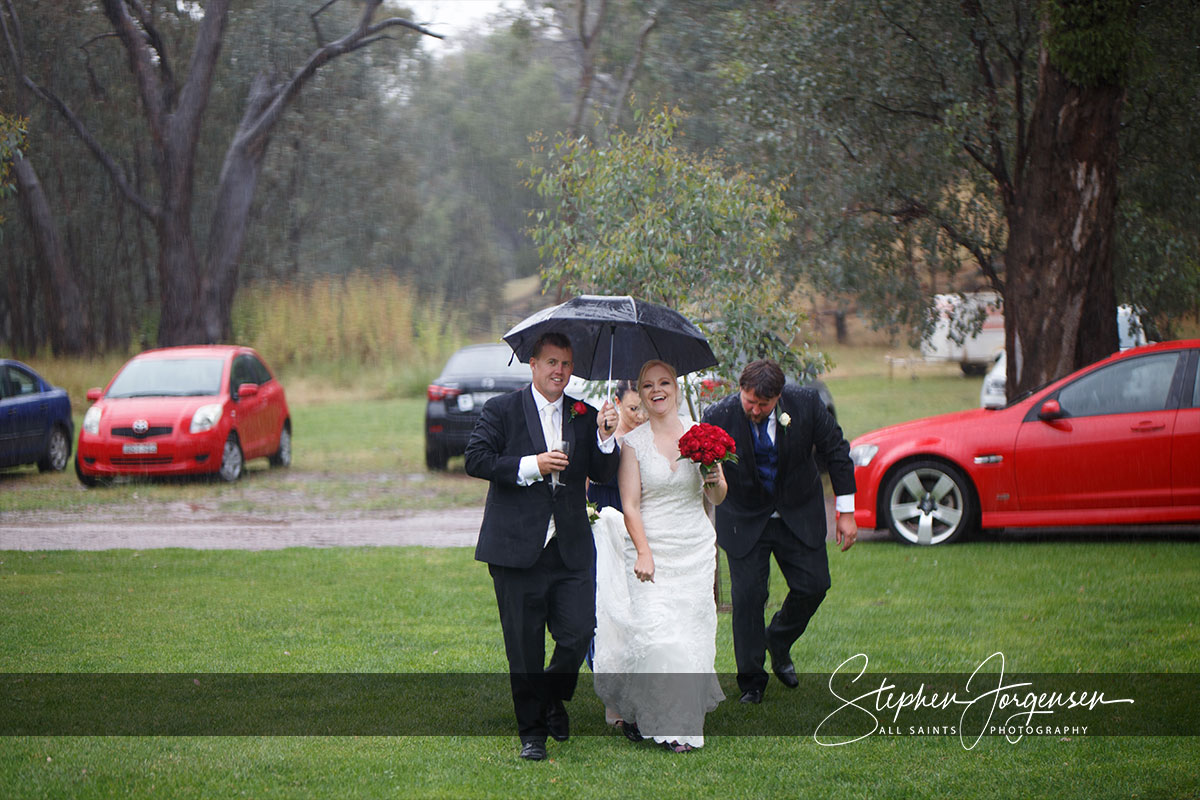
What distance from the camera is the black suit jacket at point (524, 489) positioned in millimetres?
5371

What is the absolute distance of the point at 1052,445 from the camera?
10531 mm

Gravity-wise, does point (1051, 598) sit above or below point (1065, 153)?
below

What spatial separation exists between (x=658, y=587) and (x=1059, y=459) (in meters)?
6.02

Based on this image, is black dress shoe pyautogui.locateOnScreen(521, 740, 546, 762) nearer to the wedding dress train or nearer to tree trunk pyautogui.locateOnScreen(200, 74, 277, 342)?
the wedding dress train

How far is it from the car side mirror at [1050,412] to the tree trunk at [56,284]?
23.7 meters

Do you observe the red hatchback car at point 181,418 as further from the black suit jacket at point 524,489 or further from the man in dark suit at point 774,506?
the black suit jacket at point 524,489

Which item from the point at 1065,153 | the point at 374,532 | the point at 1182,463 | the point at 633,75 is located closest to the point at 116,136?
the point at 633,75

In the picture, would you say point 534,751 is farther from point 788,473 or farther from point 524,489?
point 788,473

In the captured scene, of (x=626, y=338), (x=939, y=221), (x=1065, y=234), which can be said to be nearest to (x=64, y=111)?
(x=939, y=221)

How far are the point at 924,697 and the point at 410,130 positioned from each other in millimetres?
38447

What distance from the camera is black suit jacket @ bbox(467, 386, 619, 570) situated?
5.37 metres

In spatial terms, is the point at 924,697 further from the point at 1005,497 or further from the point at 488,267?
the point at 488,267

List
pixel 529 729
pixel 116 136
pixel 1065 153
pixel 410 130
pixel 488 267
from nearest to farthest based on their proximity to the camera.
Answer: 1. pixel 529 729
2. pixel 1065 153
3. pixel 116 136
4. pixel 410 130
5. pixel 488 267

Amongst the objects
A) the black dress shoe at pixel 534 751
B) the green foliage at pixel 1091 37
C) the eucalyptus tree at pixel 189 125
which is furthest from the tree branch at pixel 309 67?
the black dress shoe at pixel 534 751
